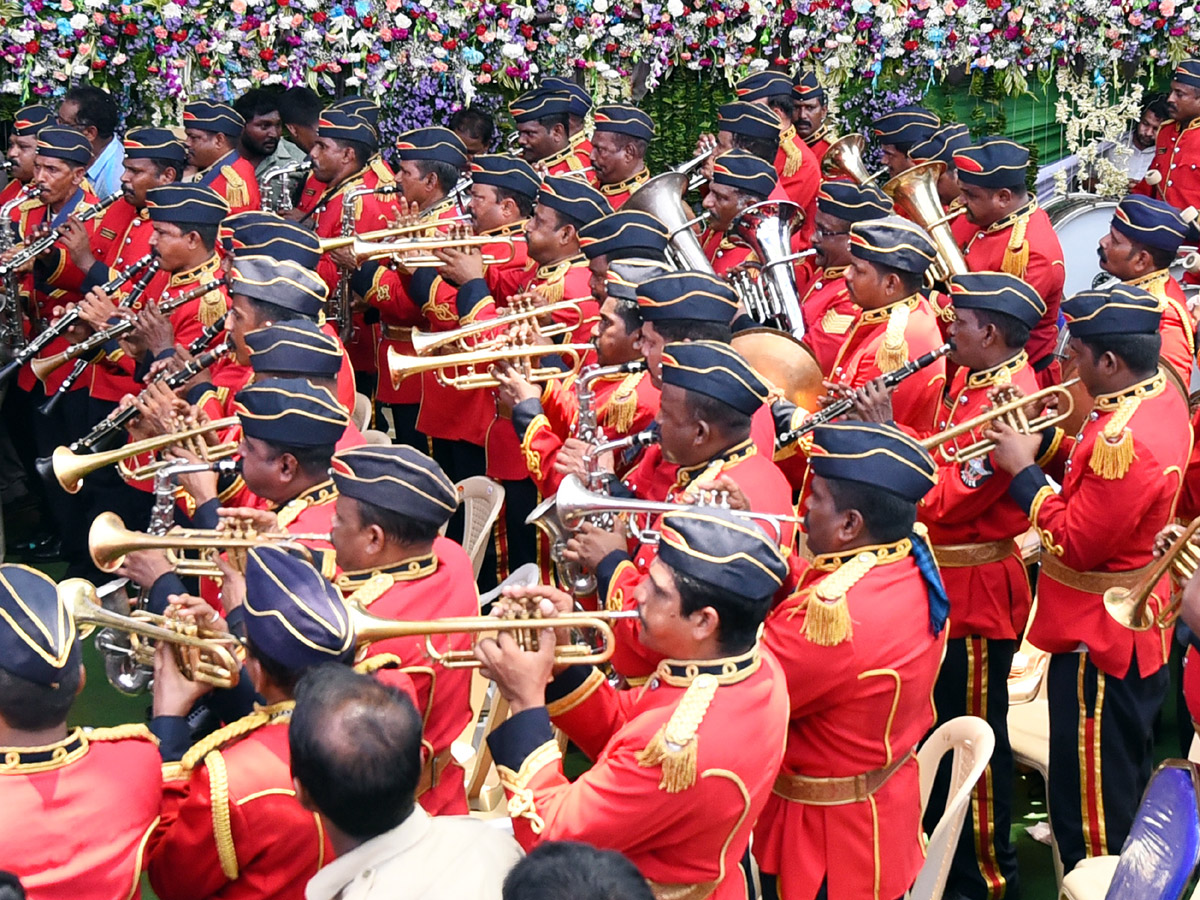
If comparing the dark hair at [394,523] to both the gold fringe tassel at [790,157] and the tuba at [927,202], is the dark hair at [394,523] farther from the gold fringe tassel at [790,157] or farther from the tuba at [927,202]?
the gold fringe tassel at [790,157]

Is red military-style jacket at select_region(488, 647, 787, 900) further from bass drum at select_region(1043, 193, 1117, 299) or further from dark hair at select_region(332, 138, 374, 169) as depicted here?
bass drum at select_region(1043, 193, 1117, 299)

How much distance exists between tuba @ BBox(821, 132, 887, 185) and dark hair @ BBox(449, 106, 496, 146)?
97.7 inches

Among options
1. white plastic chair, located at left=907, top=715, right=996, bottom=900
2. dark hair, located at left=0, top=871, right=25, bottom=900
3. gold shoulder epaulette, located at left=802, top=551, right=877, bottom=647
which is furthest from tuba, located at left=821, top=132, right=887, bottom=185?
dark hair, located at left=0, top=871, right=25, bottom=900

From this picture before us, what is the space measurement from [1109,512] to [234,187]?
5.98 m

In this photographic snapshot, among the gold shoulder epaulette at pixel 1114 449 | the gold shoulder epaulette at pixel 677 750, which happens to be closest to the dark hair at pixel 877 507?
the gold shoulder epaulette at pixel 677 750

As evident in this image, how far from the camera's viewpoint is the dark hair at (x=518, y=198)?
800cm

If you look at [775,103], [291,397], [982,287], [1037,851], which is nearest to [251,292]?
[291,397]

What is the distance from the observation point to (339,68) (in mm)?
11445

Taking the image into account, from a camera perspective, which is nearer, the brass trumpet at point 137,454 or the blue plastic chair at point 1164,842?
the blue plastic chair at point 1164,842

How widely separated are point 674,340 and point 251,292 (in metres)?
1.90

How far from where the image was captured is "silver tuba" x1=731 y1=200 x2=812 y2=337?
786 cm

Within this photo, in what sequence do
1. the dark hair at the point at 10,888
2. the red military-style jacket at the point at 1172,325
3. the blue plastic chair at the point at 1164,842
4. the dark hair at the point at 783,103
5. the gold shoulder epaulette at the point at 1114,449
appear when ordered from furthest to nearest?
the dark hair at the point at 783,103 → the red military-style jacket at the point at 1172,325 → the gold shoulder epaulette at the point at 1114,449 → the blue plastic chair at the point at 1164,842 → the dark hair at the point at 10,888

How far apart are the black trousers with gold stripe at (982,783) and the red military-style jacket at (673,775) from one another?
7.01ft

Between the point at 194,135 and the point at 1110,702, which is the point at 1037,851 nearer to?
the point at 1110,702
